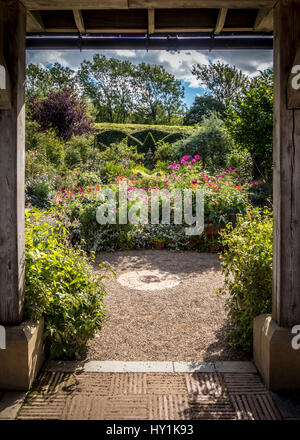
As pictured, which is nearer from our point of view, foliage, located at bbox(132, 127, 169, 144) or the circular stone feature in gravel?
the circular stone feature in gravel

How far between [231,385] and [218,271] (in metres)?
2.85

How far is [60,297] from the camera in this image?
8.47ft

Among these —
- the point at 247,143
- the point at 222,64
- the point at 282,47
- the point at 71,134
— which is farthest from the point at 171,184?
the point at 222,64

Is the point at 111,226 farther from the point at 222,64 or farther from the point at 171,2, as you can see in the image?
the point at 222,64

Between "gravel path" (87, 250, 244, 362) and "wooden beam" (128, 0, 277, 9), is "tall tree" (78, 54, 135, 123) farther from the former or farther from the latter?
"wooden beam" (128, 0, 277, 9)

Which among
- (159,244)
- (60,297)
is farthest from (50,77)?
Result: (60,297)

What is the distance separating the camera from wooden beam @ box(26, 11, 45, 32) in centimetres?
251

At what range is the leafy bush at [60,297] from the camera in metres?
2.49

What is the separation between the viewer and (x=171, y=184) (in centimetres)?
753

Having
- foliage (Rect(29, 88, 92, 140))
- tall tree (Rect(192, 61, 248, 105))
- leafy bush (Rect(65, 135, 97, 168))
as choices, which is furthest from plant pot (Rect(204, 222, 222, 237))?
tall tree (Rect(192, 61, 248, 105))

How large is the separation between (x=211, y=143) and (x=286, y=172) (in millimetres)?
11376

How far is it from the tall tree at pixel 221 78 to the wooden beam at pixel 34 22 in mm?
25599

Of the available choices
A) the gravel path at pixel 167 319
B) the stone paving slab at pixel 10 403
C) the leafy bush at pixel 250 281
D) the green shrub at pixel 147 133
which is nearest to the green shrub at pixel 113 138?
the green shrub at pixel 147 133

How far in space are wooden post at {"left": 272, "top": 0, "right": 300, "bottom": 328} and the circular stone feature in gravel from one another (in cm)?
237
